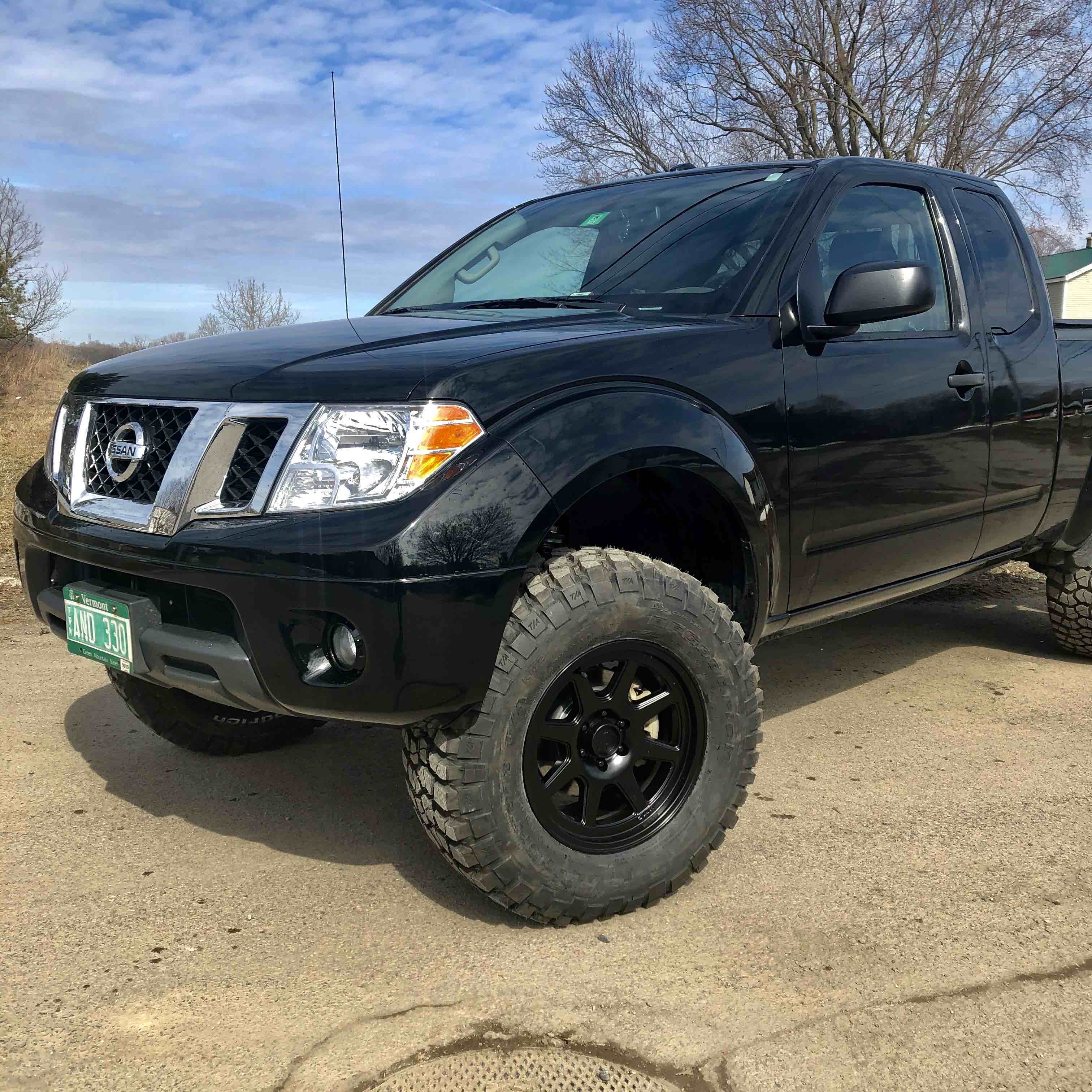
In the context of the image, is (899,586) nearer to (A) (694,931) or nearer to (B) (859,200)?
(B) (859,200)

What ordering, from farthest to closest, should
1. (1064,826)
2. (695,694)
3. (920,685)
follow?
1. (920,685)
2. (1064,826)
3. (695,694)

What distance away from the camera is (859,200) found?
3404 mm

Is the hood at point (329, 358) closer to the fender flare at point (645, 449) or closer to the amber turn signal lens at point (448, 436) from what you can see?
the amber turn signal lens at point (448, 436)

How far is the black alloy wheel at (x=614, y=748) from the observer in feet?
8.04

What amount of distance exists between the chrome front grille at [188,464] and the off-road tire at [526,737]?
0.61 m

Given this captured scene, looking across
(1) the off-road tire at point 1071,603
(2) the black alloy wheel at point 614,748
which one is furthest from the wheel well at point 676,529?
(1) the off-road tire at point 1071,603

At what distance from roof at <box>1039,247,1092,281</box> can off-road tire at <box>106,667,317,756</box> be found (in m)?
33.8

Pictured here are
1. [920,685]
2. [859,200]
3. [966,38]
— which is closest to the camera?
[859,200]

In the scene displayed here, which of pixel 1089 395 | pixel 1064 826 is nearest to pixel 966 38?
pixel 1089 395

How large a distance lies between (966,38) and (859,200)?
27022 millimetres

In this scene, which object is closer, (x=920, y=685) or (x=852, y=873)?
(x=852, y=873)

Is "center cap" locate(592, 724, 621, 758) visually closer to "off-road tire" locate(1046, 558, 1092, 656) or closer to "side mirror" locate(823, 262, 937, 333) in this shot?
"side mirror" locate(823, 262, 937, 333)

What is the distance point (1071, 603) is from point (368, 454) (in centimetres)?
351

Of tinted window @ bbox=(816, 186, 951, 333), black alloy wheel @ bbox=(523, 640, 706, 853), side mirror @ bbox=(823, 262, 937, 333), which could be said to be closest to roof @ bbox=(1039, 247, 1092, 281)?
tinted window @ bbox=(816, 186, 951, 333)
